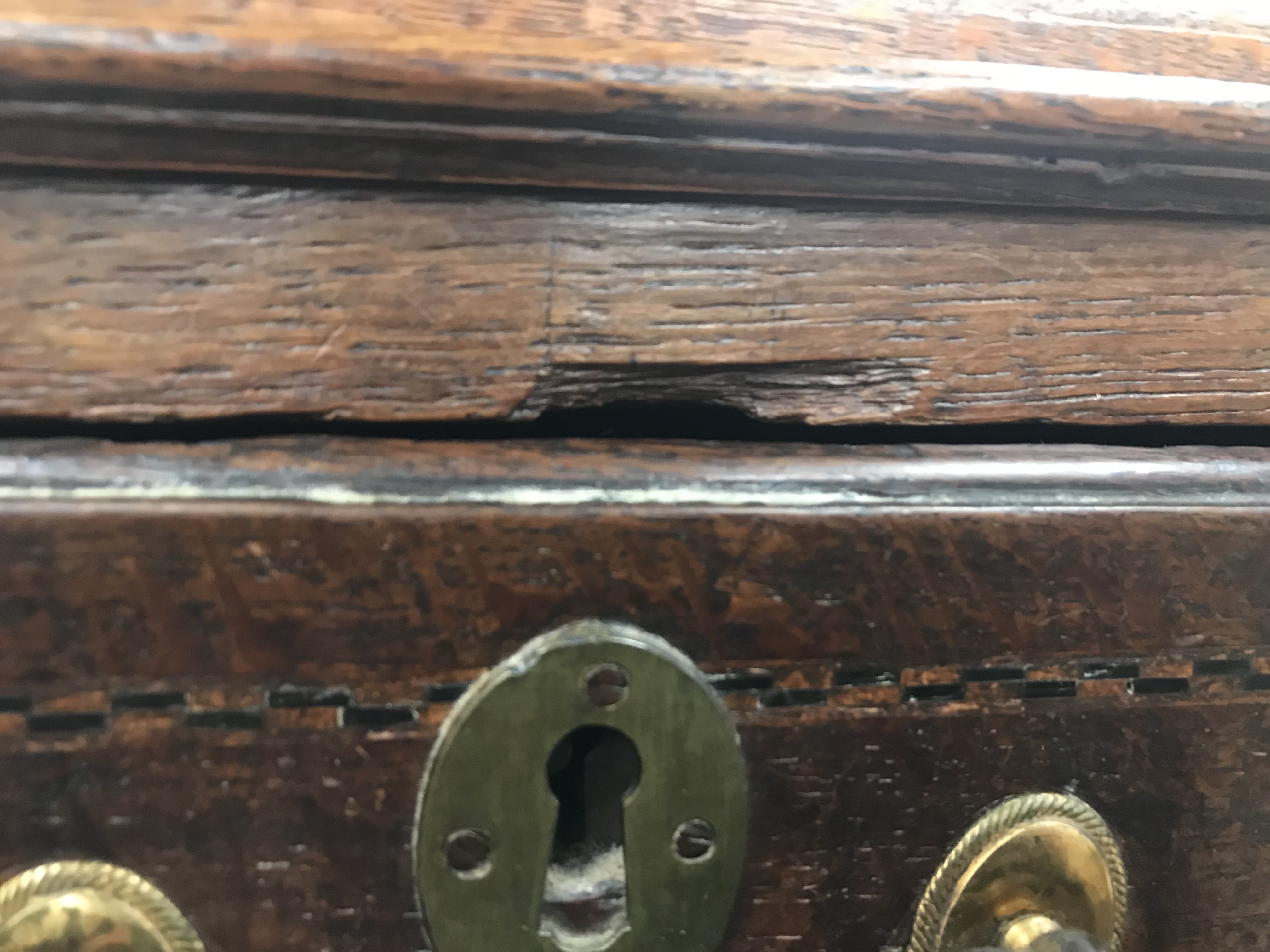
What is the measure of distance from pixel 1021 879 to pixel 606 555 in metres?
0.23

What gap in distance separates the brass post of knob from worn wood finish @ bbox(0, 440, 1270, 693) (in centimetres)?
7

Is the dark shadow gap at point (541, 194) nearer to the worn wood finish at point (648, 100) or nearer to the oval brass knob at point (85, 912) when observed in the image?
the worn wood finish at point (648, 100)

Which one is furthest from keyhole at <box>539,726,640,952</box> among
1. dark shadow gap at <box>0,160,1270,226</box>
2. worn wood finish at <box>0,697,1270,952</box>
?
dark shadow gap at <box>0,160,1270,226</box>

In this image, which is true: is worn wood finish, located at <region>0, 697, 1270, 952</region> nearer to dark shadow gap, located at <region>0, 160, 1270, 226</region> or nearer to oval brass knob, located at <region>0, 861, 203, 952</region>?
oval brass knob, located at <region>0, 861, 203, 952</region>

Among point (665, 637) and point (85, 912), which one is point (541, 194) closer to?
point (665, 637)

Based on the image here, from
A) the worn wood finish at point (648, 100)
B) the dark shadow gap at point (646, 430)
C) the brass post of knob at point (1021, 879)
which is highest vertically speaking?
the worn wood finish at point (648, 100)

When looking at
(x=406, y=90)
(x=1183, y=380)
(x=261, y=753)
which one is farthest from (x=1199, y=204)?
(x=261, y=753)

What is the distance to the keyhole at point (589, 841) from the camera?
320mm

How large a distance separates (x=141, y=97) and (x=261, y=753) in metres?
0.22

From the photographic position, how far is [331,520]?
28 centimetres

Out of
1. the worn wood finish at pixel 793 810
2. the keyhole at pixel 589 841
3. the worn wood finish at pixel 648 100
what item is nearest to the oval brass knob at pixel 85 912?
the worn wood finish at pixel 793 810

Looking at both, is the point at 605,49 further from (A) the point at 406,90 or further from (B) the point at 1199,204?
(B) the point at 1199,204

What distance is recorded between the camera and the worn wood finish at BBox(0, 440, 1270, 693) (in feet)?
0.91

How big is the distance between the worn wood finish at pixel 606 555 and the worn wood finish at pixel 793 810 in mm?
28
